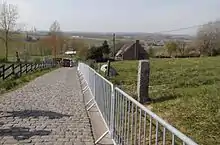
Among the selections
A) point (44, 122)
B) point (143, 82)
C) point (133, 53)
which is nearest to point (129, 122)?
point (44, 122)

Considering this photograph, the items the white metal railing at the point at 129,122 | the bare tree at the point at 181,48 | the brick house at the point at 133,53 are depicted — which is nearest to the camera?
the white metal railing at the point at 129,122

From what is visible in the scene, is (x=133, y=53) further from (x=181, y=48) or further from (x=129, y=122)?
(x=129, y=122)

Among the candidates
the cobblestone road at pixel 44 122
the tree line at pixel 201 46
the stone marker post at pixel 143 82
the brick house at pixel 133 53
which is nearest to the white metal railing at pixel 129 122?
the cobblestone road at pixel 44 122

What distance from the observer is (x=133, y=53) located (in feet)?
251

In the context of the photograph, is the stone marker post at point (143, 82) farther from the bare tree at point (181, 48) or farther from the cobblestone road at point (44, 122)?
the bare tree at point (181, 48)

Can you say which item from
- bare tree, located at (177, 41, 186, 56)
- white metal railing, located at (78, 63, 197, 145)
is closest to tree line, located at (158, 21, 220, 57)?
bare tree, located at (177, 41, 186, 56)

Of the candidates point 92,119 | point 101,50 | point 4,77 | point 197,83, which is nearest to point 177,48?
point 101,50

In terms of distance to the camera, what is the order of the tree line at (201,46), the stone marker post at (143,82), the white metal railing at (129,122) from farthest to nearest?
the tree line at (201,46) → the stone marker post at (143,82) → the white metal railing at (129,122)

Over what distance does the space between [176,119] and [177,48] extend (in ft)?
193

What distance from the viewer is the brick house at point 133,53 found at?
69.7 meters

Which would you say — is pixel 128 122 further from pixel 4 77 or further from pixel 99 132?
pixel 4 77

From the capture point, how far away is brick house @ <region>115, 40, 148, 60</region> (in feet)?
229

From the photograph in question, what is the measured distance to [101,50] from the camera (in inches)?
2781

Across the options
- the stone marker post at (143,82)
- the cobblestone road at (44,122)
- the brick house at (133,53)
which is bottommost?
the brick house at (133,53)
